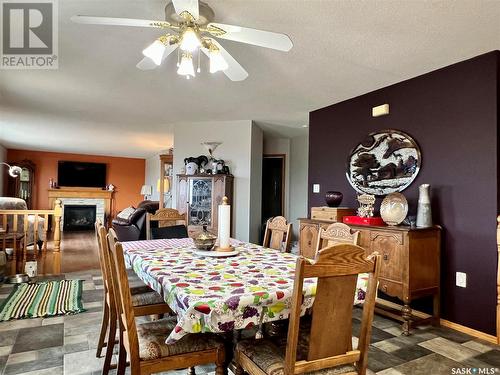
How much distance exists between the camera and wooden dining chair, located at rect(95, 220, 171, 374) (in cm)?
182

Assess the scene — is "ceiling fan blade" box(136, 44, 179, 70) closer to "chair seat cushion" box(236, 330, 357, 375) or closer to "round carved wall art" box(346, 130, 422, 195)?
"chair seat cushion" box(236, 330, 357, 375)

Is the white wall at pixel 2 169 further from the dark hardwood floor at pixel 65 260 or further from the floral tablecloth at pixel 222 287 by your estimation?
the floral tablecloth at pixel 222 287

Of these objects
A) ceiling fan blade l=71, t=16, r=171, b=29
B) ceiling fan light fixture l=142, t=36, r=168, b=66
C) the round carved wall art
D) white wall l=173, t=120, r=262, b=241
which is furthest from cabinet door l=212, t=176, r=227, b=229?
ceiling fan blade l=71, t=16, r=171, b=29

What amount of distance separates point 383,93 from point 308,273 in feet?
10.2

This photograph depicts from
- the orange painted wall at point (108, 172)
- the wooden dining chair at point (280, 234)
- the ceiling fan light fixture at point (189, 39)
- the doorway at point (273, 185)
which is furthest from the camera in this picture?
the orange painted wall at point (108, 172)

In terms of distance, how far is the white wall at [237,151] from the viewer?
218 inches

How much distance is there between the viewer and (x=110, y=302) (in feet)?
6.16

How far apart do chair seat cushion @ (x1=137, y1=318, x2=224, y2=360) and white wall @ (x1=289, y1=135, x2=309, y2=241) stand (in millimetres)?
5334

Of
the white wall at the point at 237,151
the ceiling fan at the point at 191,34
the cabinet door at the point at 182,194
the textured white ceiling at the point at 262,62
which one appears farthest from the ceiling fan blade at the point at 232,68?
the cabinet door at the point at 182,194

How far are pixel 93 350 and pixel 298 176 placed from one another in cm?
527

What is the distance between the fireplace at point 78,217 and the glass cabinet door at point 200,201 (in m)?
6.24

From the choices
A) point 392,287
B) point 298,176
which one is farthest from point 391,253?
point 298,176

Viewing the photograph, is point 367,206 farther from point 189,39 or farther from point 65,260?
point 65,260

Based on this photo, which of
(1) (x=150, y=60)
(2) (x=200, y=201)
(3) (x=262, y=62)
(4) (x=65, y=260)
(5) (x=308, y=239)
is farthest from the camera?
(2) (x=200, y=201)
